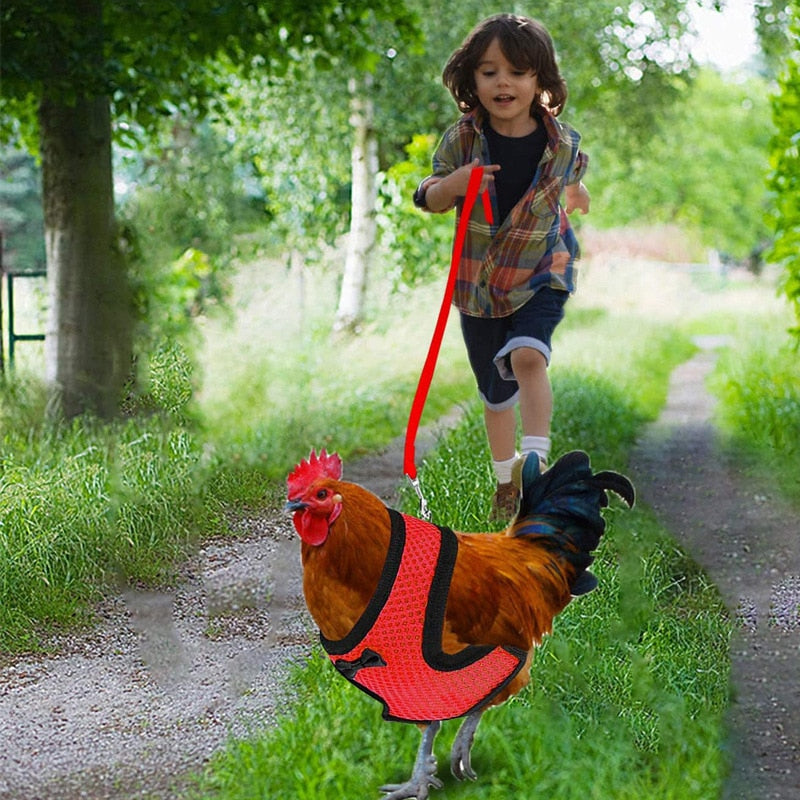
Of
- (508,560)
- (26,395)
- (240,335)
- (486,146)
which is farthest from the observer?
(240,335)

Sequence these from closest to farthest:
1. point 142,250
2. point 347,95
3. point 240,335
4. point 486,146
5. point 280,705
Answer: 1. point 280,705
2. point 486,146
3. point 142,250
4. point 240,335
5. point 347,95

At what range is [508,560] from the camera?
247 centimetres

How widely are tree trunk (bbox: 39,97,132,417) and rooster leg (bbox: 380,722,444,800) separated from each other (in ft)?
11.7

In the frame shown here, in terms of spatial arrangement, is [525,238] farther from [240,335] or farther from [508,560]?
[240,335]

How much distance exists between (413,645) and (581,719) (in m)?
0.76

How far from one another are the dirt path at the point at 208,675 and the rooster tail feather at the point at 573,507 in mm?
656

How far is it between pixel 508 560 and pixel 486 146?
1.38 meters

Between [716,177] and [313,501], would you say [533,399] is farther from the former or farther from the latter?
[716,177]

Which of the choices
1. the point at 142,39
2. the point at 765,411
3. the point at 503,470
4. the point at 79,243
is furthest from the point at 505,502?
the point at 142,39

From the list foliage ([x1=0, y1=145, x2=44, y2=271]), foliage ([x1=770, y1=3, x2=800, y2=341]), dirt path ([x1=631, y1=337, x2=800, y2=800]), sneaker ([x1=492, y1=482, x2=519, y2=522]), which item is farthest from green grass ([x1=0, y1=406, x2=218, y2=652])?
foliage ([x1=0, y1=145, x2=44, y2=271])

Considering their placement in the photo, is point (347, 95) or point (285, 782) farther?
point (347, 95)

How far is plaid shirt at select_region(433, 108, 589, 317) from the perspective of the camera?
3293 mm

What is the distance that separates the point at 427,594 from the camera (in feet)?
7.39

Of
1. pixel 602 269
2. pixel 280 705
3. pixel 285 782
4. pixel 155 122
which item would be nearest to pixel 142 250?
pixel 155 122
